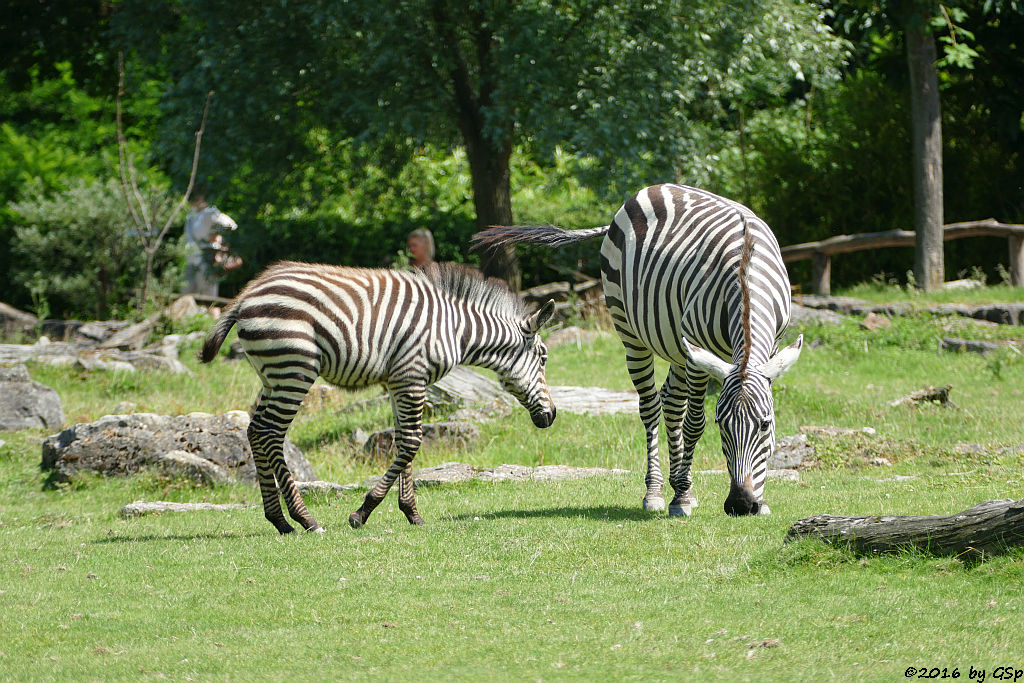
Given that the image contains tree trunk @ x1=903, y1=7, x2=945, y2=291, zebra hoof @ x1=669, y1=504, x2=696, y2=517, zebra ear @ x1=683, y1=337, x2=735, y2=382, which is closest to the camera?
zebra ear @ x1=683, y1=337, x2=735, y2=382

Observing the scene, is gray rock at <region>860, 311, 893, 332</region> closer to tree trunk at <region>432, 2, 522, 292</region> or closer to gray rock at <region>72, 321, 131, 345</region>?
tree trunk at <region>432, 2, 522, 292</region>

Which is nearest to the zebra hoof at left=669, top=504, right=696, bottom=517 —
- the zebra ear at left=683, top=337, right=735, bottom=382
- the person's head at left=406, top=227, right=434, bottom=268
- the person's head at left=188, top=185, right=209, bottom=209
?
the zebra ear at left=683, top=337, right=735, bottom=382

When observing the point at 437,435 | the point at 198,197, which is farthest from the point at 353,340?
the point at 198,197

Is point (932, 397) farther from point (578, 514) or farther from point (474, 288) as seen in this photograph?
point (474, 288)

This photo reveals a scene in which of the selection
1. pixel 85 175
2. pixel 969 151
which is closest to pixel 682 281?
pixel 969 151

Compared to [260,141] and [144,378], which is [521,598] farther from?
[260,141]

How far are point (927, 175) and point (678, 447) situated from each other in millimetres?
13671

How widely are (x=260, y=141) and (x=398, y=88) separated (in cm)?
289

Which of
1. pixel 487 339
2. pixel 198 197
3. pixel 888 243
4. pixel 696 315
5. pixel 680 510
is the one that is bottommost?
pixel 680 510

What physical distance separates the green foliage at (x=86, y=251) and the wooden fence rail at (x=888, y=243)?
12693 millimetres

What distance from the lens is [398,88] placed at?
62.5 ft

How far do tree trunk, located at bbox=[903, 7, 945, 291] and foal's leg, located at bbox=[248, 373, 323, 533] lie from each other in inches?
602

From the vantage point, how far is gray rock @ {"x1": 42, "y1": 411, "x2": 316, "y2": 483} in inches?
457

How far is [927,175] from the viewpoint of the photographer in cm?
2084
